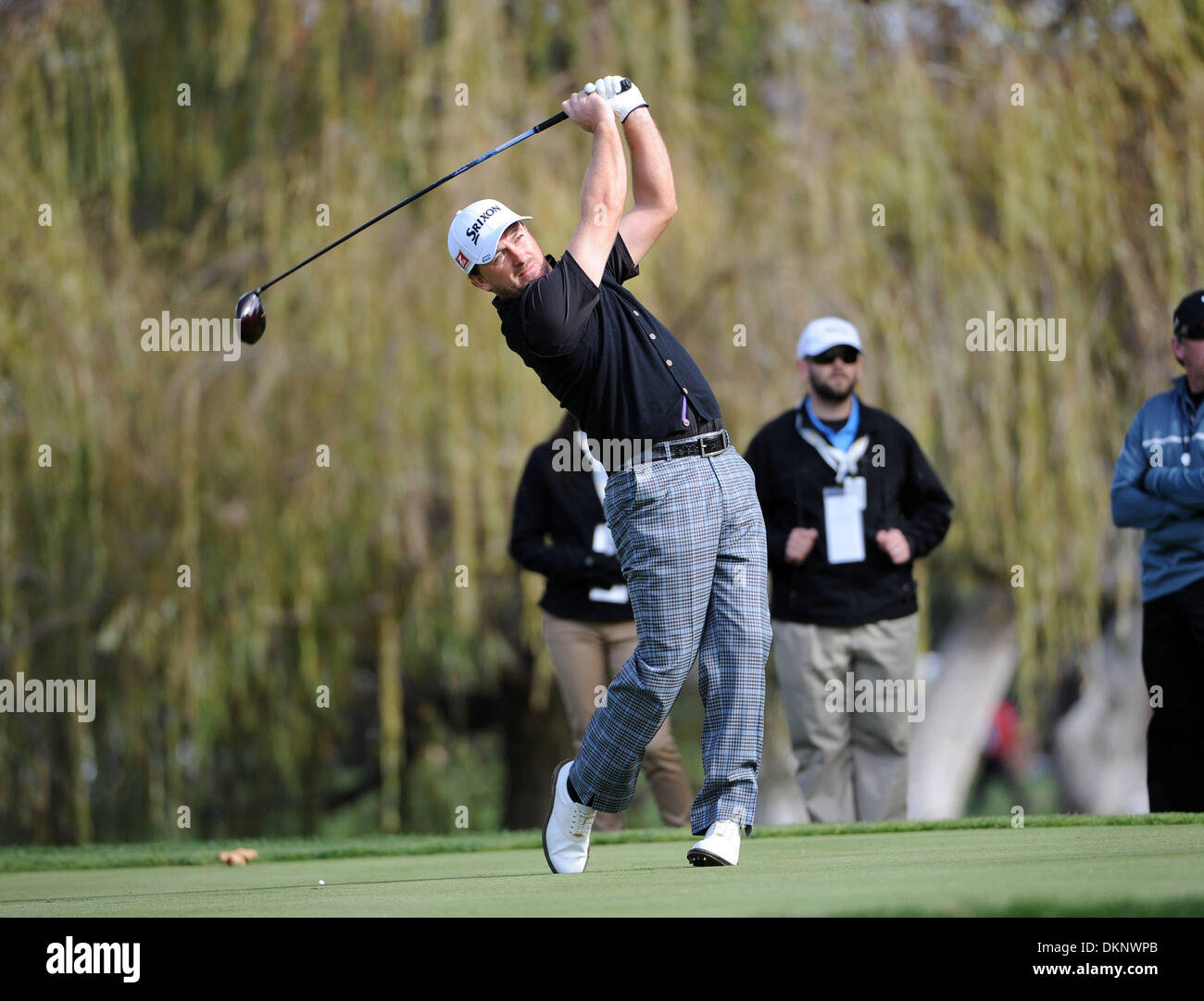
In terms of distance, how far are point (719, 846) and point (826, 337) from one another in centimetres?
331

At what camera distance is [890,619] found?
7676 mm

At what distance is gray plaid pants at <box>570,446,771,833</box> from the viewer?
4965mm

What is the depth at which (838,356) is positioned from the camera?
7.67 meters

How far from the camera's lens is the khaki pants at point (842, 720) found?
758cm

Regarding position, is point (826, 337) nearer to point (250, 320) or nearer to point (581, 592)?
point (581, 592)

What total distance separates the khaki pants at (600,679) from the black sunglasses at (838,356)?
1515 mm

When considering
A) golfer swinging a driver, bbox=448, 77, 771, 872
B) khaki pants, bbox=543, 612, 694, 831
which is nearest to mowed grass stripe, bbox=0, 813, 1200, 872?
khaki pants, bbox=543, 612, 694, 831

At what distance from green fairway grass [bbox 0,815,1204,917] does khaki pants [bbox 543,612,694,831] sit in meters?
0.72

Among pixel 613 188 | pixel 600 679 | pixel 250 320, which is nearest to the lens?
pixel 613 188

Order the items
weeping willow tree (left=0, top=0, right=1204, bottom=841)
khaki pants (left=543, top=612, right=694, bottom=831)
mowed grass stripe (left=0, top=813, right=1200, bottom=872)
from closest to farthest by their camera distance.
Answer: mowed grass stripe (left=0, top=813, right=1200, bottom=872) < khaki pants (left=543, top=612, right=694, bottom=831) < weeping willow tree (left=0, top=0, right=1204, bottom=841)

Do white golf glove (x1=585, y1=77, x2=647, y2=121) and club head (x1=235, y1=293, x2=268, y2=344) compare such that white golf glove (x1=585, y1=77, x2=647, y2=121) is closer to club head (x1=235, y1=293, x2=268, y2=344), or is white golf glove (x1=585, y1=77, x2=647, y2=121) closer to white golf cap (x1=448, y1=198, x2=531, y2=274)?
white golf cap (x1=448, y1=198, x2=531, y2=274)

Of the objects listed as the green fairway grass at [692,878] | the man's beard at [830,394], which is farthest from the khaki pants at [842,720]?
the man's beard at [830,394]

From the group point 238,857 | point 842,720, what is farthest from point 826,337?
point 238,857
